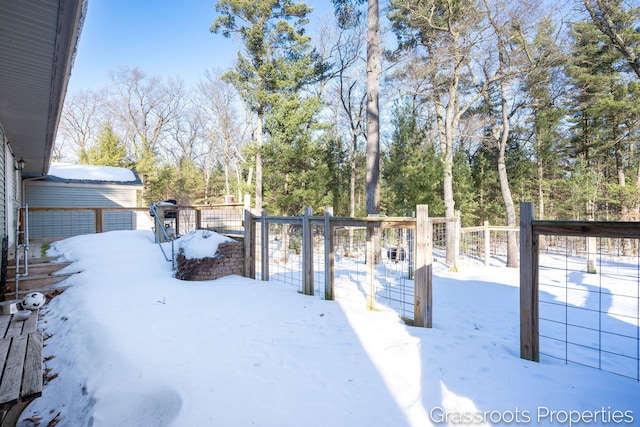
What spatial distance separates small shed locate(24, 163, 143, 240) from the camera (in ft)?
37.9

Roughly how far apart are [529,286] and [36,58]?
5.29m

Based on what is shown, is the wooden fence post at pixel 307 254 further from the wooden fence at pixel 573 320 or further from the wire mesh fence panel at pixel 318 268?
the wooden fence at pixel 573 320

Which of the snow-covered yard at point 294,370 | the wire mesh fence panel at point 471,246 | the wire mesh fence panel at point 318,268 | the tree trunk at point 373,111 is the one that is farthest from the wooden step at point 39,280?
the wire mesh fence panel at point 471,246

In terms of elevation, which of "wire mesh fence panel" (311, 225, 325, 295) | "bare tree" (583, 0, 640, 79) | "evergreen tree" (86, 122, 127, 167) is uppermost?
"bare tree" (583, 0, 640, 79)

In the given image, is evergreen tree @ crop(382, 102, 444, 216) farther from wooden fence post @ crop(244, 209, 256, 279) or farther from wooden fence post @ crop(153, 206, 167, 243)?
wooden fence post @ crop(153, 206, 167, 243)

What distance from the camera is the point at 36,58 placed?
3162 millimetres

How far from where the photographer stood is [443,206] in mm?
10758

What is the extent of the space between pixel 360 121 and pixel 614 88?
10.4 meters

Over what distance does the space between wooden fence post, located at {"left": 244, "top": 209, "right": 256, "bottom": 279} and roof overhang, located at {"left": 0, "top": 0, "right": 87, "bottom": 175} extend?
3309 millimetres

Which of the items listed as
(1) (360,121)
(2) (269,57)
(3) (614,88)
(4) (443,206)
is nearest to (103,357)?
(4) (443,206)

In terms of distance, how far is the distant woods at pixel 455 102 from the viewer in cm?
979

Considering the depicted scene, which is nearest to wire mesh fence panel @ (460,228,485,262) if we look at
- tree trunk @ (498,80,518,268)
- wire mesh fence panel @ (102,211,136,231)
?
tree trunk @ (498,80,518,268)

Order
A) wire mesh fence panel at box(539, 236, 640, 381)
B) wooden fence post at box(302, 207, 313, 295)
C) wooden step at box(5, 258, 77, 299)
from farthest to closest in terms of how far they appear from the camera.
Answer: wooden fence post at box(302, 207, 313, 295) → wooden step at box(5, 258, 77, 299) → wire mesh fence panel at box(539, 236, 640, 381)

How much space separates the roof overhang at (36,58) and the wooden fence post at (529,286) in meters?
4.09
